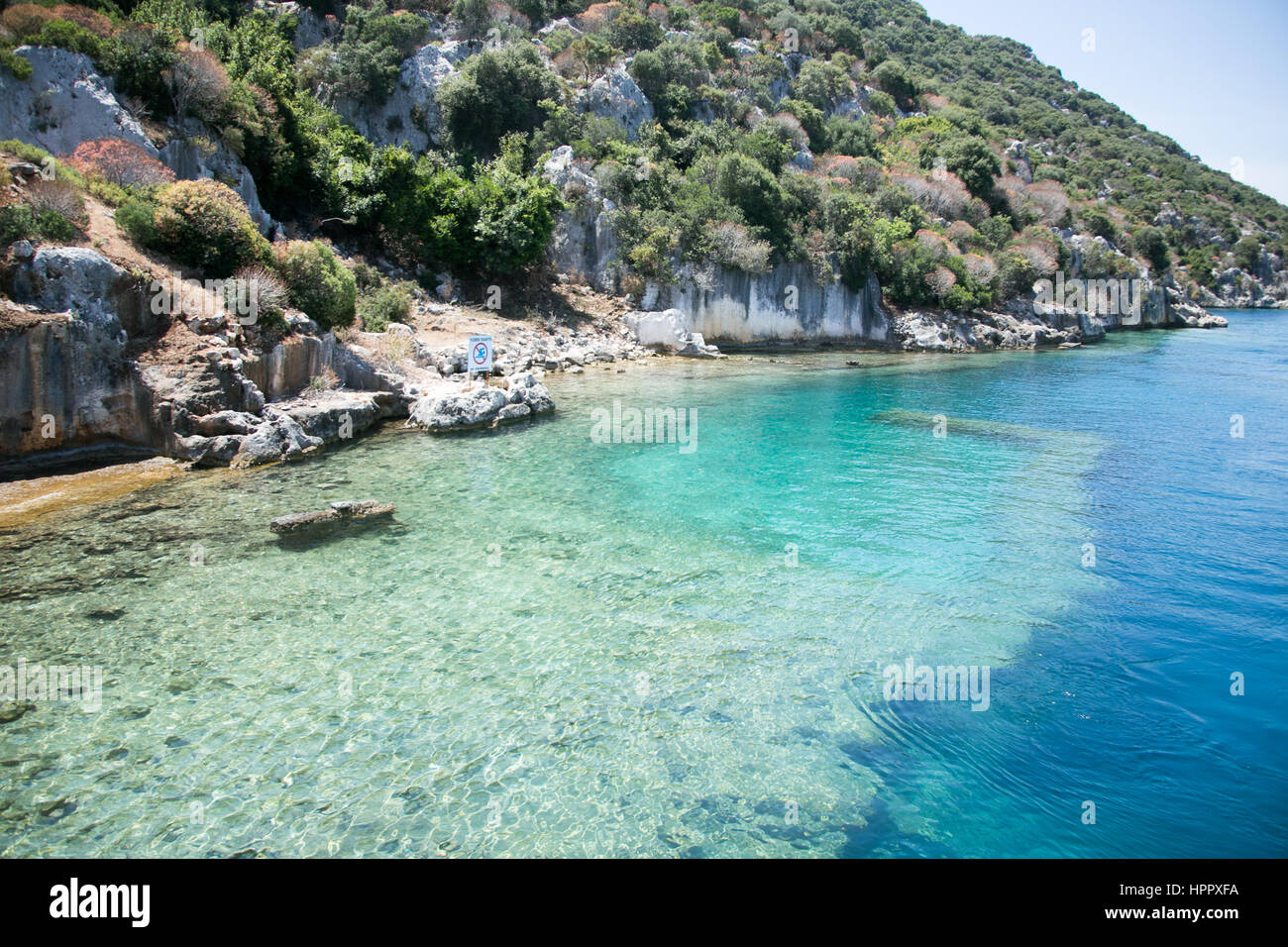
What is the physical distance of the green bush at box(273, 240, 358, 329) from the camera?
764 inches

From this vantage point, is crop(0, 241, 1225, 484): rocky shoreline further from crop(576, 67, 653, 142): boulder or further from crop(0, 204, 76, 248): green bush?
crop(576, 67, 653, 142): boulder

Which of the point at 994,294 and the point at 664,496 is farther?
the point at 994,294

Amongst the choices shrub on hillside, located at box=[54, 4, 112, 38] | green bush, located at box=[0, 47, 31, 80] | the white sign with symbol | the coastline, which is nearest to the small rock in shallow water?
the coastline

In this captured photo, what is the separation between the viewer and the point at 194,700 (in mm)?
7297

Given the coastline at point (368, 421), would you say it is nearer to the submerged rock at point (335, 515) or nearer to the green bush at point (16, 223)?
the submerged rock at point (335, 515)

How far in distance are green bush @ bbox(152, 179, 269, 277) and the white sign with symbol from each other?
244 inches

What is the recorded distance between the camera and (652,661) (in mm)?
8375

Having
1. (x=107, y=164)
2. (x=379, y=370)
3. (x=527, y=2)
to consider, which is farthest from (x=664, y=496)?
(x=527, y=2)

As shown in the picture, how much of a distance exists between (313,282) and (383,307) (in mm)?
5231

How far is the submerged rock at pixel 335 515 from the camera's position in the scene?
38.4ft

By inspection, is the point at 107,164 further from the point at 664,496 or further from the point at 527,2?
the point at 527,2

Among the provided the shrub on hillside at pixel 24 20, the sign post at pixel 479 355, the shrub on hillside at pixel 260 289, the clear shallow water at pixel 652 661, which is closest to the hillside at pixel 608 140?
the shrub on hillside at pixel 24 20

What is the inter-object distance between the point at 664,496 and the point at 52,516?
1093 cm

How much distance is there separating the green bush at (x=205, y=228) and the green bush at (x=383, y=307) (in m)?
5.52
